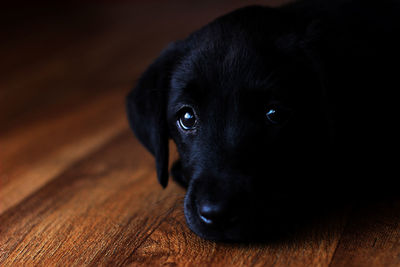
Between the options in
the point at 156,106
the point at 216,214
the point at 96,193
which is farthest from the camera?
the point at 96,193

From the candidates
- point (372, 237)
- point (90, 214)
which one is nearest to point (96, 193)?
point (90, 214)

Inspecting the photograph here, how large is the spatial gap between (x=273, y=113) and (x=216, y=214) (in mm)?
436

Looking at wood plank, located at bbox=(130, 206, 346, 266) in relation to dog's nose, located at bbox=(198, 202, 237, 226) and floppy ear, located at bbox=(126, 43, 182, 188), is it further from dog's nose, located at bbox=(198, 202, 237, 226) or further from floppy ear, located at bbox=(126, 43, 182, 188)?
floppy ear, located at bbox=(126, 43, 182, 188)

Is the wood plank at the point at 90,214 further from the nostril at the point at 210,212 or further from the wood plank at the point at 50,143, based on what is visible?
the nostril at the point at 210,212

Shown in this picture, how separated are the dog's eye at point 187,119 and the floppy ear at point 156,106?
0.13 meters

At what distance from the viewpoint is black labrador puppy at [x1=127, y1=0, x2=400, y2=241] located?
183 centimetres

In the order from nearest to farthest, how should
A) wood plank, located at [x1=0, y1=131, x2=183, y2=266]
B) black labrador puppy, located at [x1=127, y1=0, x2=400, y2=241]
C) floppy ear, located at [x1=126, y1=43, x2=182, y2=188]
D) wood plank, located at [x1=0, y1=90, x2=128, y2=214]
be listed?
black labrador puppy, located at [x1=127, y1=0, x2=400, y2=241] < wood plank, located at [x1=0, y1=131, x2=183, y2=266] < floppy ear, located at [x1=126, y1=43, x2=182, y2=188] < wood plank, located at [x1=0, y1=90, x2=128, y2=214]

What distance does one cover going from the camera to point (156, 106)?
7.22ft

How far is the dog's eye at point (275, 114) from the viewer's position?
6.22 feet

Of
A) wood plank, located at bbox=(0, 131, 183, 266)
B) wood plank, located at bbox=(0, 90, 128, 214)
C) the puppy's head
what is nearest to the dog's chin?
the puppy's head

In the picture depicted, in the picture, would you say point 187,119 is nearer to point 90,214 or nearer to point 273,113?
point 273,113

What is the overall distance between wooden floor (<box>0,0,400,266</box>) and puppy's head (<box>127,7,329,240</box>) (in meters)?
0.15

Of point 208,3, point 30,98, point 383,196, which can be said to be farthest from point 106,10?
point 383,196

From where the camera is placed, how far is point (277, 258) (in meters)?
1.78
